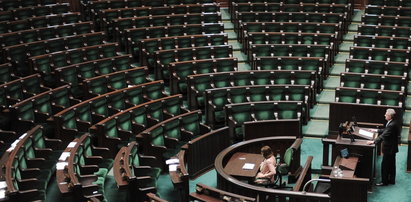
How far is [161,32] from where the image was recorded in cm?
709

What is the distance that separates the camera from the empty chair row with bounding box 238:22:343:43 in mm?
7086

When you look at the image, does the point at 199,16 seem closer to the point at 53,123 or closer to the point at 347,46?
the point at 347,46

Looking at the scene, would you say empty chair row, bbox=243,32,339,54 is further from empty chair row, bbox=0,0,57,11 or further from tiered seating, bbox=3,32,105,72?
empty chair row, bbox=0,0,57,11

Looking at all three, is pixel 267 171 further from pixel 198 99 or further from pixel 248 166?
pixel 198 99

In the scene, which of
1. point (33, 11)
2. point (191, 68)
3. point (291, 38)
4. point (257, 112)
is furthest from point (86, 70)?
point (291, 38)

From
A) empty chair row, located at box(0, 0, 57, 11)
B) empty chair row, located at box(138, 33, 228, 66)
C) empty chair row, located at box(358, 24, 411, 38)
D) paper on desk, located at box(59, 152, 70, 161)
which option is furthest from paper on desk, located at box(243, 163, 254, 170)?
empty chair row, located at box(0, 0, 57, 11)

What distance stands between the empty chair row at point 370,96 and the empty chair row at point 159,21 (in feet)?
7.95

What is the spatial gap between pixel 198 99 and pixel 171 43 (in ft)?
3.73

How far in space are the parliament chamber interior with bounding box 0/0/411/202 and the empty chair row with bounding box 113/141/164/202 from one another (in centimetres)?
1

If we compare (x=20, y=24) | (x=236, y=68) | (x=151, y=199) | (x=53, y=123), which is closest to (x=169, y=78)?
(x=236, y=68)

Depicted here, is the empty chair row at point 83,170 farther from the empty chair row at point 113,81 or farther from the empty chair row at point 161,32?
the empty chair row at point 161,32

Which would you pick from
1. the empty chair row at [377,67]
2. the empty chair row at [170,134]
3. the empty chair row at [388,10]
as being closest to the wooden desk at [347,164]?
the empty chair row at [170,134]

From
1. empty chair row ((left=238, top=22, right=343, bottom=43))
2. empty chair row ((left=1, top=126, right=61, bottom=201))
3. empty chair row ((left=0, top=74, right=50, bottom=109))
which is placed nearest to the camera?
empty chair row ((left=1, top=126, right=61, bottom=201))

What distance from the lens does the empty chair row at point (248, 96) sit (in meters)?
5.74
